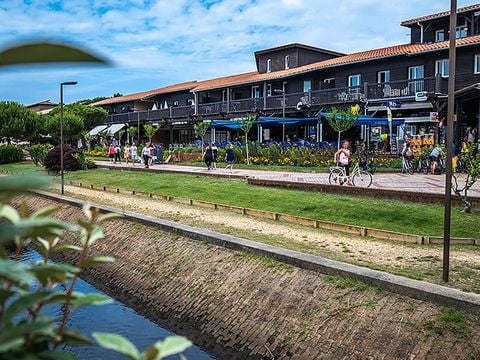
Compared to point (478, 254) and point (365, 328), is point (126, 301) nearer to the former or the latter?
point (365, 328)

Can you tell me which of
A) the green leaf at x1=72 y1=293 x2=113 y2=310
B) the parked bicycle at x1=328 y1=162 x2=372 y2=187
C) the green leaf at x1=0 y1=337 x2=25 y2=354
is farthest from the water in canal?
the parked bicycle at x1=328 y1=162 x2=372 y2=187

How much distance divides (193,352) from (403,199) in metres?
8.23

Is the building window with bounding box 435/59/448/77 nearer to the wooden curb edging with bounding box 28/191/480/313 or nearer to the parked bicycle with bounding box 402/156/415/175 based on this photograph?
the parked bicycle with bounding box 402/156/415/175

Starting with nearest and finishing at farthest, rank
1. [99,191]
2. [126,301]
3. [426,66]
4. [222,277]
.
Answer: [222,277] < [126,301] < [99,191] < [426,66]

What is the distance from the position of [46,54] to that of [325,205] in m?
12.8

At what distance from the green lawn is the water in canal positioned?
529 centimetres

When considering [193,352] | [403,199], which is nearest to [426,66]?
[403,199]

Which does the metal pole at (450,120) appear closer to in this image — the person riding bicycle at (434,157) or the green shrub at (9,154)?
the person riding bicycle at (434,157)

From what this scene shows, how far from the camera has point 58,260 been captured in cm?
1309

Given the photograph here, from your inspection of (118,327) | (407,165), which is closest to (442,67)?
(407,165)

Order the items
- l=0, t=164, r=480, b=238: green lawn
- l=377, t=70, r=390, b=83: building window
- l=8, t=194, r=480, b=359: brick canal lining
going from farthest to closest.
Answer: l=377, t=70, r=390, b=83: building window
l=0, t=164, r=480, b=238: green lawn
l=8, t=194, r=480, b=359: brick canal lining

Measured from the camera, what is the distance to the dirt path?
7.37 metres

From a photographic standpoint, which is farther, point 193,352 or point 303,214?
point 303,214

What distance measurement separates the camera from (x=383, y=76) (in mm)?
34219
